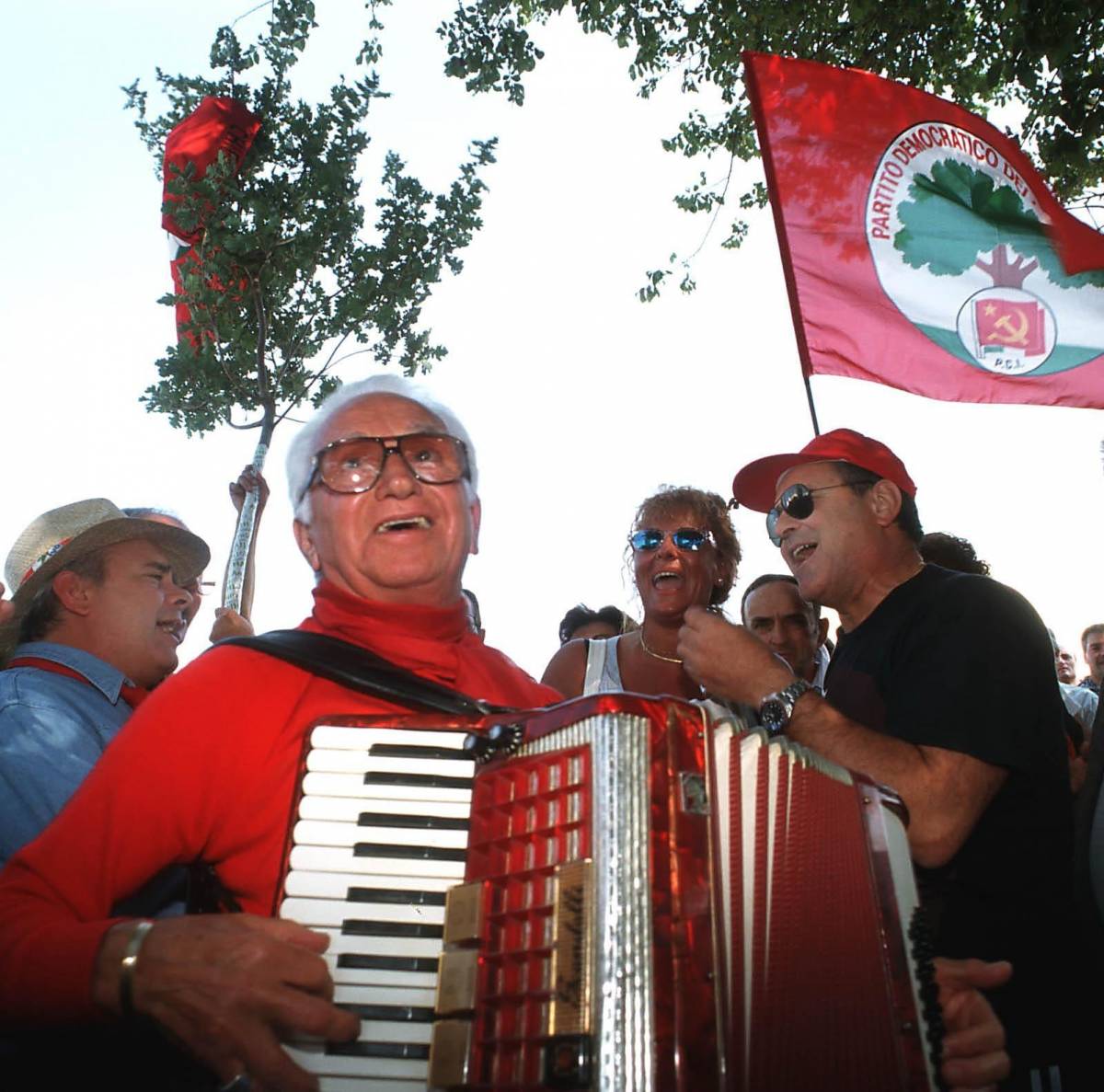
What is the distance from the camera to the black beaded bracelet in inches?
61.2

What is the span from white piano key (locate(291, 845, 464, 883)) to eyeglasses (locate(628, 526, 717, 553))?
107 inches

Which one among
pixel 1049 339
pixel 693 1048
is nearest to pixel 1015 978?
pixel 693 1048

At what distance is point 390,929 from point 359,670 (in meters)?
0.56

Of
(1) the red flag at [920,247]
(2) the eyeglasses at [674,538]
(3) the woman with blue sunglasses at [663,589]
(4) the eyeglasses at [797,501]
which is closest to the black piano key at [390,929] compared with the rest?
(4) the eyeglasses at [797,501]

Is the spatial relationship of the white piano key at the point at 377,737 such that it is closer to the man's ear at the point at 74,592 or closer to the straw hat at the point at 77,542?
the man's ear at the point at 74,592

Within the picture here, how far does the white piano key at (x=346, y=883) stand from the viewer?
1607 mm

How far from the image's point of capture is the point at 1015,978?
2490 millimetres

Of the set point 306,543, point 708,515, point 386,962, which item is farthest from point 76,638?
point 708,515

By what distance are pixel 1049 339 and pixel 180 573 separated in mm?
4474

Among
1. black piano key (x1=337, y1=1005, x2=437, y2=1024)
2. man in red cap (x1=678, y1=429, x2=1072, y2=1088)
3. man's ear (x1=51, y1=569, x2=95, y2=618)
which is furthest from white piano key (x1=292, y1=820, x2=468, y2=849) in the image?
man's ear (x1=51, y1=569, x2=95, y2=618)

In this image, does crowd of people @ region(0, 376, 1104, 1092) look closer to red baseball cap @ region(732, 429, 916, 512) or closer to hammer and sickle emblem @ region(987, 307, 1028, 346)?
red baseball cap @ region(732, 429, 916, 512)

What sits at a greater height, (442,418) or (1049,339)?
(1049,339)

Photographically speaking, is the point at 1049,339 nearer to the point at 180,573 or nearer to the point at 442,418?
the point at 442,418

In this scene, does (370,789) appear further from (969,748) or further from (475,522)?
(969,748)
